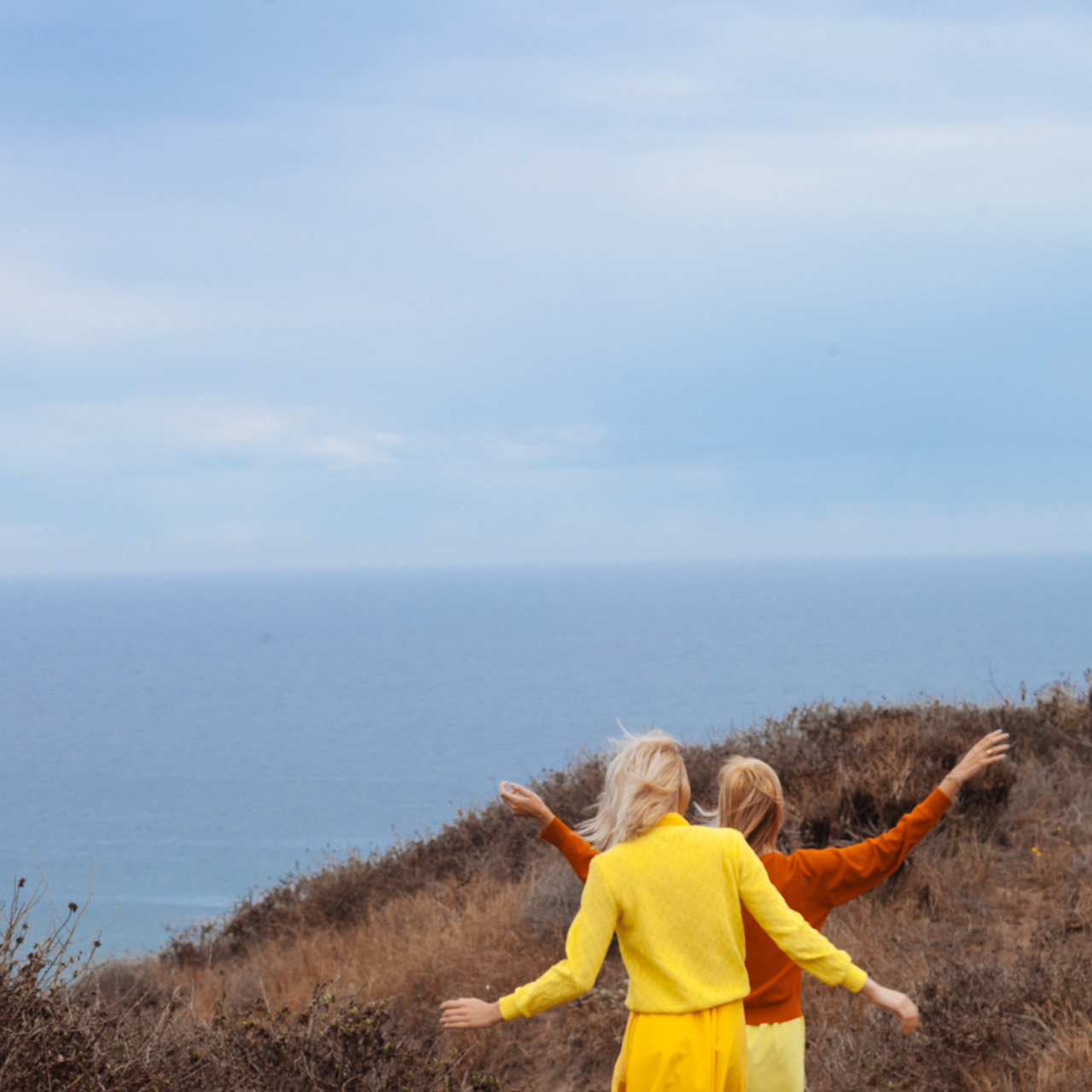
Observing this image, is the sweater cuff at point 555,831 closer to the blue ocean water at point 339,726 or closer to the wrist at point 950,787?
the wrist at point 950,787

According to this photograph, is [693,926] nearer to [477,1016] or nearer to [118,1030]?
[477,1016]

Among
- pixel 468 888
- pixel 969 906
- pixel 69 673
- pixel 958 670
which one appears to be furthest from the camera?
pixel 69 673

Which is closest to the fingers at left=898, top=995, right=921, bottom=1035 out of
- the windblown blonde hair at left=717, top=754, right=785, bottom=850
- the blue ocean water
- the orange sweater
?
the orange sweater

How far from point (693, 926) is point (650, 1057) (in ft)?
1.24

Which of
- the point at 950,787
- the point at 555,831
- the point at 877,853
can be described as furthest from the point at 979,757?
the point at 555,831

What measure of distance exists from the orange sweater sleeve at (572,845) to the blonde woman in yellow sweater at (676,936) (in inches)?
19.7

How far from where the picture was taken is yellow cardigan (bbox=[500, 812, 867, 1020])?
9.58 ft

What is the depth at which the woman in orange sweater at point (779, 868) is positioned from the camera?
327 centimetres

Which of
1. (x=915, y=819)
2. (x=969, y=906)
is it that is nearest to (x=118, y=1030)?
(x=915, y=819)

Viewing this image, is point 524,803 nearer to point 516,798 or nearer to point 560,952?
point 516,798

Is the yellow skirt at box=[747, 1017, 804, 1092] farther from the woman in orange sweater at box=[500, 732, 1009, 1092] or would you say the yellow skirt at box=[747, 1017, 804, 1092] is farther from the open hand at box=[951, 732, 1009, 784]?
the open hand at box=[951, 732, 1009, 784]

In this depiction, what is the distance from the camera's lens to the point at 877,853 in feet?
11.1

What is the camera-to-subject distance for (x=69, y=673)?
193 m

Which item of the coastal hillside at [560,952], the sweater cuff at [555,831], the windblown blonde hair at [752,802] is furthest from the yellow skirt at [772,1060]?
the coastal hillside at [560,952]
